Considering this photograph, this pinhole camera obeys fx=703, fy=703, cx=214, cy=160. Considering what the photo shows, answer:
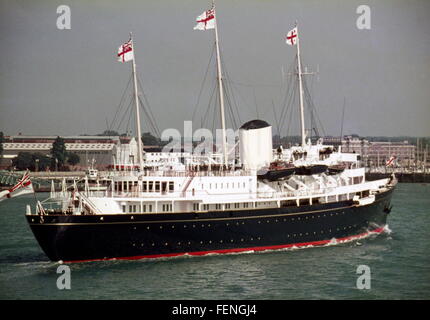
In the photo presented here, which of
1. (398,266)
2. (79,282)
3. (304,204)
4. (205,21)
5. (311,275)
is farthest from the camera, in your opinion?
(304,204)

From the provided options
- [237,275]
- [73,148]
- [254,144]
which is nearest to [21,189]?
[237,275]

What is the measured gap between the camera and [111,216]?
101 ft

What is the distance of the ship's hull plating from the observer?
30.4 meters

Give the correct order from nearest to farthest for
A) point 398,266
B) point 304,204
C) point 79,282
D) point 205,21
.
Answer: point 79,282 < point 398,266 < point 205,21 < point 304,204

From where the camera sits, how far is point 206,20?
112 ft

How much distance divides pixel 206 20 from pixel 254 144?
7.29 metres

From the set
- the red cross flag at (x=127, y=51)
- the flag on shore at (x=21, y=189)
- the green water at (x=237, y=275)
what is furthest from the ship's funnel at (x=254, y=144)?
the flag on shore at (x=21, y=189)

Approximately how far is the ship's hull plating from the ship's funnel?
3.66 meters

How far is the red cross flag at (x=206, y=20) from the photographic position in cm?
3406

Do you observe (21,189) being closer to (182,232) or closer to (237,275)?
(182,232)
